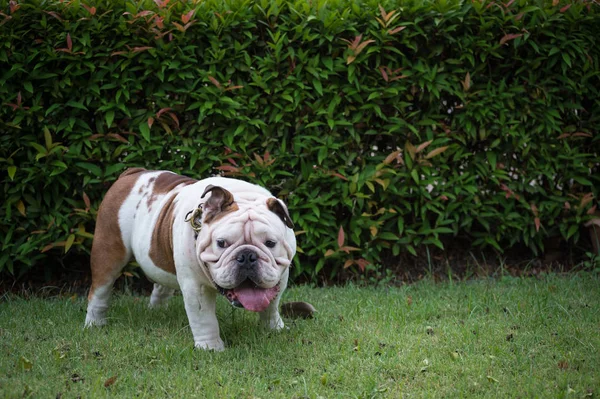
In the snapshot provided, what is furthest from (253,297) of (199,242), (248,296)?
(199,242)

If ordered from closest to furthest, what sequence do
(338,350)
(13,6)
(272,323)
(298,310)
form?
1. (338,350)
2. (272,323)
3. (298,310)
4. (13,6)

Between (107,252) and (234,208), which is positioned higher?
(234,208)

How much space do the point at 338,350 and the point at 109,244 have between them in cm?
179

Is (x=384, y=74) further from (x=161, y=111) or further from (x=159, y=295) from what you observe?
(x=159, y=295)

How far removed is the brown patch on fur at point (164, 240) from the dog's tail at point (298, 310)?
103 cm

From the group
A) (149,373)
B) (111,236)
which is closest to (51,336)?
(111,236)

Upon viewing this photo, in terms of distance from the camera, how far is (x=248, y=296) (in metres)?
3.83

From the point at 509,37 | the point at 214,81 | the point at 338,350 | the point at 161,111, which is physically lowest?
the point at 338,350

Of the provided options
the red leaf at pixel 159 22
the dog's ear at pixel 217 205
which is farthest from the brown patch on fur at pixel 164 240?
the red leaf at pixel 159 22

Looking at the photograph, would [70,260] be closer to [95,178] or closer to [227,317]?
[95,178]

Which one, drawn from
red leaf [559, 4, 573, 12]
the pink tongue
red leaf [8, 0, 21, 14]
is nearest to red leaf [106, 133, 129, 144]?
red leaf [8, 0, 21, 14]

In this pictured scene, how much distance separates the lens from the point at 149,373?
12.3ft

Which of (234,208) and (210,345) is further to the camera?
(210,345)

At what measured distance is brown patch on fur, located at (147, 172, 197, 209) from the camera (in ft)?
15.2
